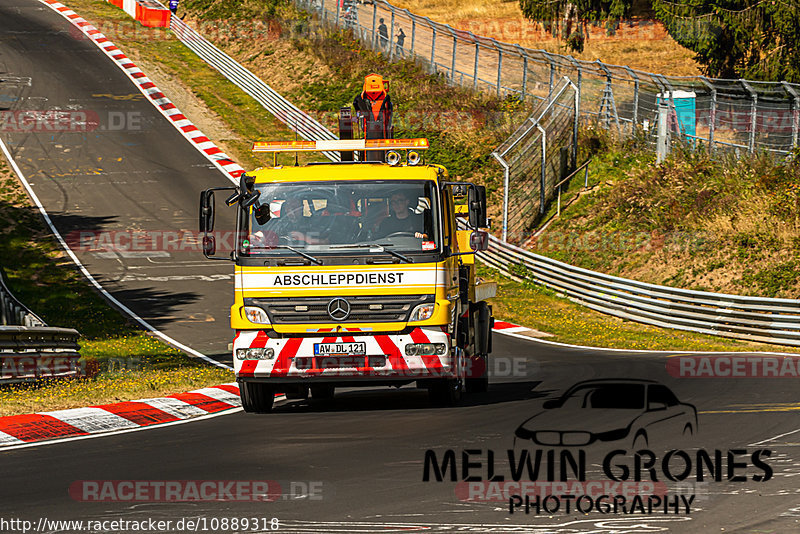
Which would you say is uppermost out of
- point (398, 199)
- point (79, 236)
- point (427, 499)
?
point (398, 199)

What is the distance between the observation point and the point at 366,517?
7043 millimetres

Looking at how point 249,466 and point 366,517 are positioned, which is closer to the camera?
point 366,517

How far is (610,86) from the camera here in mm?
34031

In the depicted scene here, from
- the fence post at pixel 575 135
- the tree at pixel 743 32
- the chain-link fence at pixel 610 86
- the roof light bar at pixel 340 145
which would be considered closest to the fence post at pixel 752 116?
the chain-link fence at pixel 610 86

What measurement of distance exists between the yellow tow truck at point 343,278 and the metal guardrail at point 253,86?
2459 centimetres

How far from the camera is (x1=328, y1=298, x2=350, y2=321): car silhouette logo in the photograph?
37.1ft

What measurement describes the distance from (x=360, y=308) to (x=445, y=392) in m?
1.78

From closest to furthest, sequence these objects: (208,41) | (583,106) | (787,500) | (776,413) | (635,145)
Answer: (787,500)
(776,413)
(635,145)
(583,106)
(208,41)

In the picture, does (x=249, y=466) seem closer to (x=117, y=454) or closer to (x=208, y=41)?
(x=117, y=454)

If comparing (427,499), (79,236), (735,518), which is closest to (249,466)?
(427,499)

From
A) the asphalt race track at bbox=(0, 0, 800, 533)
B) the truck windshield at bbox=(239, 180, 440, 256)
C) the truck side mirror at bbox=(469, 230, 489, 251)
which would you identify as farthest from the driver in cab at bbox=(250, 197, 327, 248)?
the asphalt race track at bbox=(0, 0, 800, 533)

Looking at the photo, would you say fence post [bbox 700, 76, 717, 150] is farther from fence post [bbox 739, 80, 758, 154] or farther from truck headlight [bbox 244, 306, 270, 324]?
truck headlight [bbox 244, 306, 270, 324]

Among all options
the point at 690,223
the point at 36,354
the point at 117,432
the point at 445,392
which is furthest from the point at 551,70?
the point at 117,432

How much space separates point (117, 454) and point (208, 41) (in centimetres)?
4403
